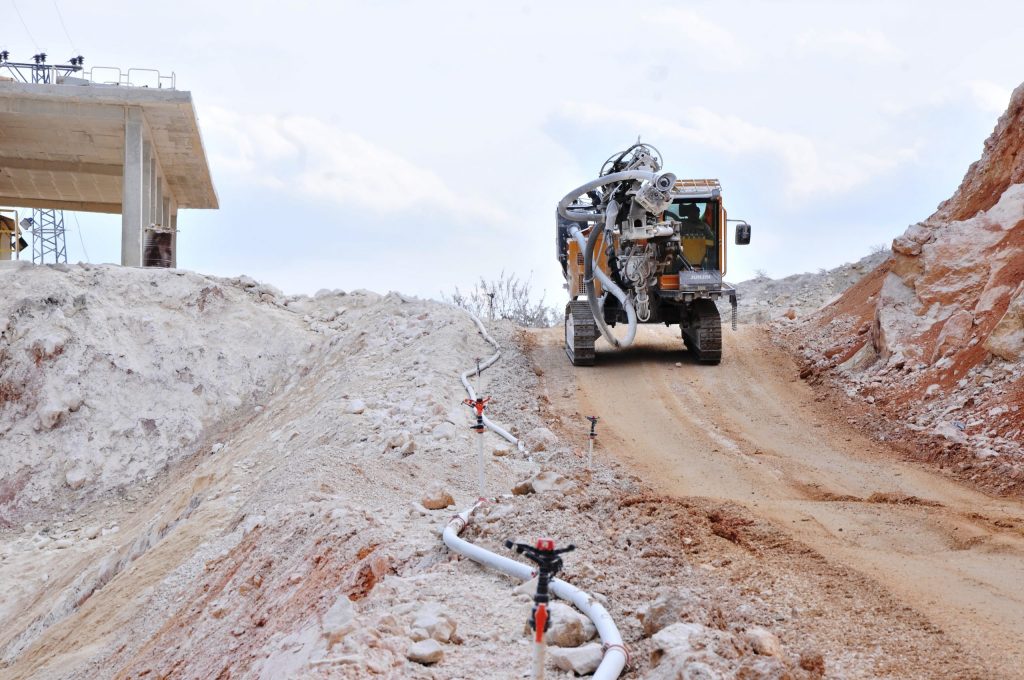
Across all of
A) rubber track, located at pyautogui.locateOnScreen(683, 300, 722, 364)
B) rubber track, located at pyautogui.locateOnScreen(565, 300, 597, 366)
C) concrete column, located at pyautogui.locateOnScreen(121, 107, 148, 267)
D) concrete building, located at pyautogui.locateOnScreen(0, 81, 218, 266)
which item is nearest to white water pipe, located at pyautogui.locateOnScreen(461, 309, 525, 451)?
rubber track, located at pyautogui.locateOnScreen(565, 300, 597, 366)

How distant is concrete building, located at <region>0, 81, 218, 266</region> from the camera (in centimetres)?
2330

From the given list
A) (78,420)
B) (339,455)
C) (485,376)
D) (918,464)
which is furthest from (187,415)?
(918,464)

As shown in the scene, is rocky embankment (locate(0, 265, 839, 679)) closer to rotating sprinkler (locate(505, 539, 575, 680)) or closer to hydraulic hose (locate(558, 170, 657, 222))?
rotating sprinkler (locate(505, 539, 575, 680))

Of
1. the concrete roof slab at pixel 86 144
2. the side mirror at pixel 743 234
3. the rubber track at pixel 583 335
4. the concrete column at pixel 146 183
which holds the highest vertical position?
the concrete roof slab at pixel 86 144

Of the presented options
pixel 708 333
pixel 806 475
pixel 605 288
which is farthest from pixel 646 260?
pixel 806 475

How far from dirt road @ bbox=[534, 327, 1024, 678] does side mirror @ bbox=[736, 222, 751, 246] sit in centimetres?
222

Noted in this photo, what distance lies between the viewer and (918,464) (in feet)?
35.8

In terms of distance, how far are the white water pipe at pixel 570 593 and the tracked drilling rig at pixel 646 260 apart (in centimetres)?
902

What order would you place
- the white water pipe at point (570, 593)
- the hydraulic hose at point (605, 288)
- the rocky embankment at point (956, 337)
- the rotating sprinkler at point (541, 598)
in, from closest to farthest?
the rotating sprinkler at point (541, 598)
the white water pipe at point (570, 593)
the rocky embankment at point (956, 337)
the hydraulic hose at point (605, 288)

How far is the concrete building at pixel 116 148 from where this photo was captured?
→ 2330 cm

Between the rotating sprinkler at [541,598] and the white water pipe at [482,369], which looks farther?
the white water pipe at [482,369]

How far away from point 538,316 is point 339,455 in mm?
25988

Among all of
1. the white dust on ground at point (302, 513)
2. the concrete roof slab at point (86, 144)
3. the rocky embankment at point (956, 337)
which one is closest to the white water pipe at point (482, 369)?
the white dust on ground at point (302, 513)

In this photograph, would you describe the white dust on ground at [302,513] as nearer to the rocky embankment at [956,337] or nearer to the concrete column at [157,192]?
the rocky embankment at [956,337]
